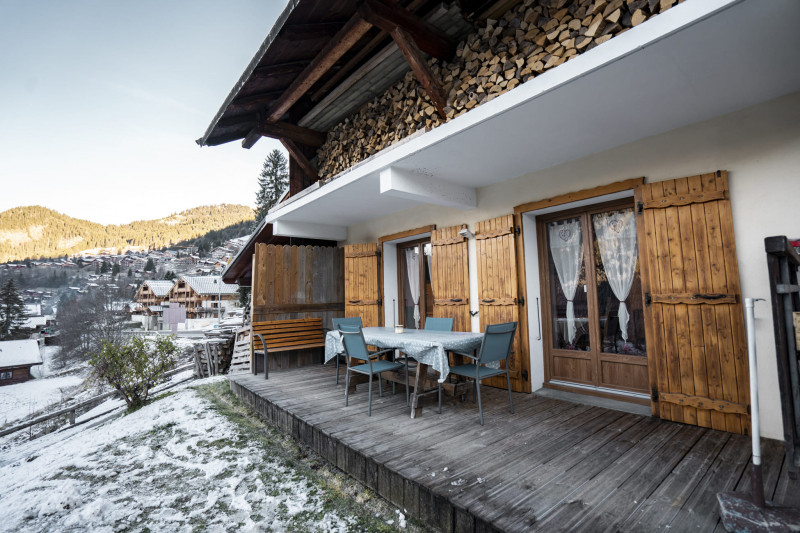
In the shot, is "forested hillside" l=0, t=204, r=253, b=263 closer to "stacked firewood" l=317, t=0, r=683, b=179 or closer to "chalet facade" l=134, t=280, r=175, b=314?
"chalet facade" l=134, t=280, r=175, b=314

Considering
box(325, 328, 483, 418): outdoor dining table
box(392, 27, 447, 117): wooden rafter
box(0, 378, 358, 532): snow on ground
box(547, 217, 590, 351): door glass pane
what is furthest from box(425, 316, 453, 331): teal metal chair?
box(392, 27, 447, 117): wooden rafter

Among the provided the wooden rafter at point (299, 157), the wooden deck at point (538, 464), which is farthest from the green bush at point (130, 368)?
the wooden rafter at point (299, 157)

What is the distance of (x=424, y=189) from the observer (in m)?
4.17

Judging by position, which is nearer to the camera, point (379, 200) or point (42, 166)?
point (379, 200)

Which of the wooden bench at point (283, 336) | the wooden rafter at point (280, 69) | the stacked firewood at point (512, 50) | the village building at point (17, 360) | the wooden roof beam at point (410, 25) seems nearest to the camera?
the stacked firewood at point (512, 50)

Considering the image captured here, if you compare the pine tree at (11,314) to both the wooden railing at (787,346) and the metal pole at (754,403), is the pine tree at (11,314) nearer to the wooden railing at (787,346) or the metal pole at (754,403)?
→ the metal pole at (754,403)

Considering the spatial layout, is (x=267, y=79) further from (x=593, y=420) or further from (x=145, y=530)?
(x=593, y=420)

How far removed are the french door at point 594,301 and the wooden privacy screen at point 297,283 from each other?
409 centimetres

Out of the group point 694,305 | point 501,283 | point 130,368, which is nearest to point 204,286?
point 130,368

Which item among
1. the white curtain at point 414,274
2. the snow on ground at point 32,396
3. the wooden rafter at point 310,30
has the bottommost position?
the snow on ground at point 32,396

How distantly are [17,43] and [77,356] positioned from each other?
1388 inches

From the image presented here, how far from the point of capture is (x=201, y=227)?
8506 cm

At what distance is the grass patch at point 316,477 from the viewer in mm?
2156

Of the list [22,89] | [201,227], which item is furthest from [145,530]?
[201,227]
